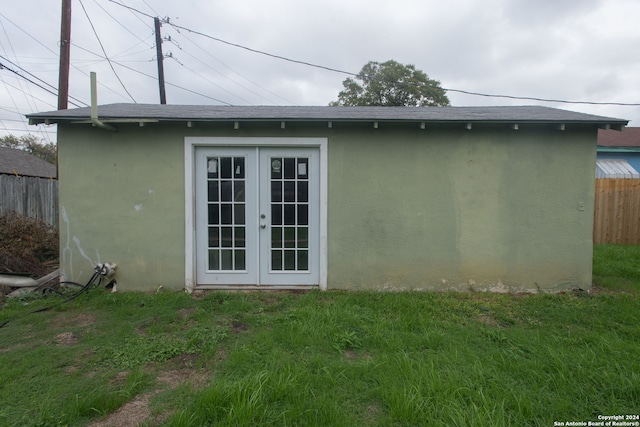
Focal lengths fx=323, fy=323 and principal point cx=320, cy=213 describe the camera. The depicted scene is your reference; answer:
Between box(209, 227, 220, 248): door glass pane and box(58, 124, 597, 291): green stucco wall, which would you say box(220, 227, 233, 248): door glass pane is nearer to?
box(209, 227, 220, 248): door glass pane

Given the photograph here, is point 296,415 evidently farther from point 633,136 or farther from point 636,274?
point 633,136

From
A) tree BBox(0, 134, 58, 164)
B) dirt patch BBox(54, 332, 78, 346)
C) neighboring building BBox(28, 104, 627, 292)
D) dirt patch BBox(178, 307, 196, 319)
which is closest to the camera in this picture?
dirt patch BBox(54, 332, 78, 346)

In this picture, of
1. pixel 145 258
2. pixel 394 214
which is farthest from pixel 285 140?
pixel 145 258

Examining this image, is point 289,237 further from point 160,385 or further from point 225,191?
point 160,385

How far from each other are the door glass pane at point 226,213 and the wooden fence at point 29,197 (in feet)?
17.5

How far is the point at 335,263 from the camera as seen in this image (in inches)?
193

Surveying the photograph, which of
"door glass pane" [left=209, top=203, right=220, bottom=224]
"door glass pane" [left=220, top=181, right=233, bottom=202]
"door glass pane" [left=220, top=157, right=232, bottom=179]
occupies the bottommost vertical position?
"door glass pane" [left=209, top=203, right=220, bottom=224]

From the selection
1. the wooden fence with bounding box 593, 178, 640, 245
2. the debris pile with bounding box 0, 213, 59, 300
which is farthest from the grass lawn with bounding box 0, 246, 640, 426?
→ the wooden fence with bounding box 593, 178, 640, 245

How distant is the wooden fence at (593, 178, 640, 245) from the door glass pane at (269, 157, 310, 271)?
8870 millimetres

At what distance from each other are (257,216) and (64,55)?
5978 mm

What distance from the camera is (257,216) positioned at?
493 centimetres

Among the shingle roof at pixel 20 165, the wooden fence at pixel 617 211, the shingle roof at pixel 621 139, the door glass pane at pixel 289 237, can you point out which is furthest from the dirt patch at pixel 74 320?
the shingle roof at pixel 621 139

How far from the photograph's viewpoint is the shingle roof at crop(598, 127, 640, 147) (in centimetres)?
1253

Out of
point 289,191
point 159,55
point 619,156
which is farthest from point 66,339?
point 619,156
